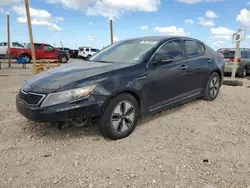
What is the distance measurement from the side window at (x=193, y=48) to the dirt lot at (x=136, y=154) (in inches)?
49.3

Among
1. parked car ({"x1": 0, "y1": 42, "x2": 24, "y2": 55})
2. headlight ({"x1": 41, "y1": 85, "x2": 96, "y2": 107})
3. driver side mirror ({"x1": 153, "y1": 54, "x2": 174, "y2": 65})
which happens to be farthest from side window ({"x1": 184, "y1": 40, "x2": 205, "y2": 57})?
parked car ({"x1": 0, "y1": 42, "x2": 24, "y2": 55})

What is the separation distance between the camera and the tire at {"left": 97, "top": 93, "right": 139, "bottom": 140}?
3355 millimetres

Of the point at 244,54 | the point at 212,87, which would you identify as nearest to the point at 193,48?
the point at 212,87

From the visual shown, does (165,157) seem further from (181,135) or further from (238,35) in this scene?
(238,35)

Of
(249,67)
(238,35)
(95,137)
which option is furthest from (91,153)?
(249,67)

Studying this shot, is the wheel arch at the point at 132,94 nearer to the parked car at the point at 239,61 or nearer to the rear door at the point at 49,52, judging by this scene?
the parked car at the point at 239,61

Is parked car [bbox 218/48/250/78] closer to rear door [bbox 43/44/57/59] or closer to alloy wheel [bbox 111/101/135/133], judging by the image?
alloy wheel [bbox 111/101/135/133]

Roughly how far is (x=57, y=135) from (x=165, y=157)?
165cm

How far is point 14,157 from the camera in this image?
124 inches

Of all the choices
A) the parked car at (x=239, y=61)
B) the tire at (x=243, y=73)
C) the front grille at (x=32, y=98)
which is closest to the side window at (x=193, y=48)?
the front grille at (x=32, y=98)

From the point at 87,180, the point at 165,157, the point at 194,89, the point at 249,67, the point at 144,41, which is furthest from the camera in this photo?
the point at 249,67

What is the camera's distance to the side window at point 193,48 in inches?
192

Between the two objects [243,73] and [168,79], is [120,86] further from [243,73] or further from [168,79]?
[243,73]

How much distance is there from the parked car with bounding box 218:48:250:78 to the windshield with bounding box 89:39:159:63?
8113 mm
